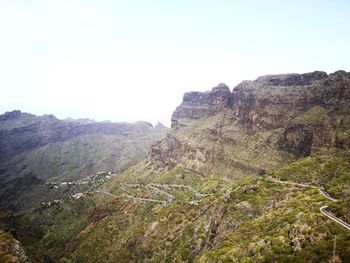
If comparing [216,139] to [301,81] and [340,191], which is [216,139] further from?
[340,191]

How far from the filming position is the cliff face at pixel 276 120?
385 ft

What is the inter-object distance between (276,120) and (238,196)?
61.7 m

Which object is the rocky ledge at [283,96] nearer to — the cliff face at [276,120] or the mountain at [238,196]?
the cliff face at [276,120]

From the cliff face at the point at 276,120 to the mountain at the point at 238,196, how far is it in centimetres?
49

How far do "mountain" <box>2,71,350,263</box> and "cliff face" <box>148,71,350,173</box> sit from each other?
0.49 meters

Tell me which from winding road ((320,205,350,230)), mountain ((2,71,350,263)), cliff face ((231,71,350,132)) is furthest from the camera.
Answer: cliff face ((231,71,350,132))

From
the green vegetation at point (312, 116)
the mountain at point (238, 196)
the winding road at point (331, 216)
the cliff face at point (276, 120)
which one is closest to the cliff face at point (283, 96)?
the cliff face at point (276, 120)

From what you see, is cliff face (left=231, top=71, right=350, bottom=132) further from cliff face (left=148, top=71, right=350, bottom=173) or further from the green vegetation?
the green vegetation

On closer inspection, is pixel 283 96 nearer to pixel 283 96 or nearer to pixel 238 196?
pixel 283 96

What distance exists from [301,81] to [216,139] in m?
48.8

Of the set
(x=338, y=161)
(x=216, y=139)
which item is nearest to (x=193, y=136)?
(x=216, y=139)

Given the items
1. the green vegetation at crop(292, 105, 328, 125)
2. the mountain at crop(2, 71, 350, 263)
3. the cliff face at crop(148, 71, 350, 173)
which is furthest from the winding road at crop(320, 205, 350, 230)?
the green vegetation at crop(292, 105, 328, 125)

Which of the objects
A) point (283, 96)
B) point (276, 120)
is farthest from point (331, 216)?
point (283, 96)

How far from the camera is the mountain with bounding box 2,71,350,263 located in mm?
58312
